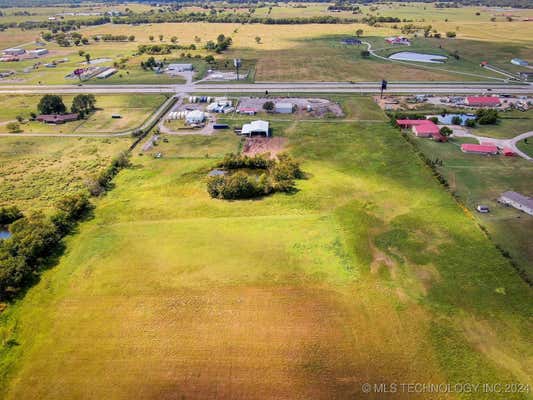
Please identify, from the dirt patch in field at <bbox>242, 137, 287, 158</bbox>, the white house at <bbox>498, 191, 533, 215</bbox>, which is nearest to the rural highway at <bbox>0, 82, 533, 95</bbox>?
the dirt patch in field at <bbox>242, 137, 287, 158</bbox>

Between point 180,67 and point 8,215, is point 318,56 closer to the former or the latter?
point 180,67

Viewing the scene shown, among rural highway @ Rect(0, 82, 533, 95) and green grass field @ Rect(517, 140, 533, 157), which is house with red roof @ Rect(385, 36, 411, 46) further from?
green grass field @ Rect(517, 140, 533, 157)

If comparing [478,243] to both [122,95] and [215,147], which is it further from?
[122,95]

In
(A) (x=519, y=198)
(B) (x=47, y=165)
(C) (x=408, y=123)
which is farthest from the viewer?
(C) (x=408, y=123)

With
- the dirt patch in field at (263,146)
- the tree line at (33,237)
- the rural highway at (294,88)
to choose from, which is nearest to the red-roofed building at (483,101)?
the rural highway at (294,88)

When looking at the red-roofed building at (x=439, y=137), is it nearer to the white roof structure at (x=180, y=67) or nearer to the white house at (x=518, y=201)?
the white house at (x=518, y=201)

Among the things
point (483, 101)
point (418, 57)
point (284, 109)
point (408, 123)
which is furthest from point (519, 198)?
point (418, 57)

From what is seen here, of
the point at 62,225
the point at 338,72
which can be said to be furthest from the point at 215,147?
the point at 338,72
